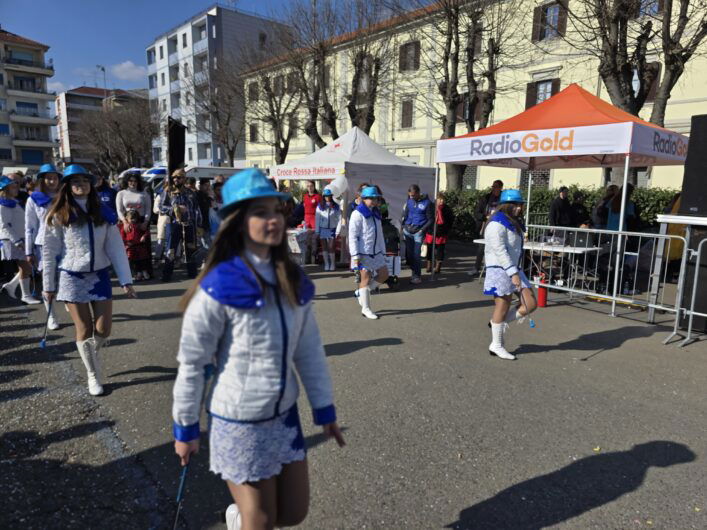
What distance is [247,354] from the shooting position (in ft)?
5.83

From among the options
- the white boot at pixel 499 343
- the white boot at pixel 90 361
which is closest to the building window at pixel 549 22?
the white boot at pixel 499 343

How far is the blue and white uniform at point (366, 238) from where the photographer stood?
22.0 ft

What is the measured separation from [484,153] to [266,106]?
876 inches

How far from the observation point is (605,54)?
10.6 metres

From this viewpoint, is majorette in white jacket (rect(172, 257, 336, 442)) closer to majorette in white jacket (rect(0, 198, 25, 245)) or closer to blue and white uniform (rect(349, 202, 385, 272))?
blue and white uniform (rect(349, 202, 385, 272))

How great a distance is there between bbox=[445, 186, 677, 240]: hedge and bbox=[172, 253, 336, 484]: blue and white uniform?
12.4 metres

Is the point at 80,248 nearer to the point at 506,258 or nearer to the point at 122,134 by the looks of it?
the point at 506,258

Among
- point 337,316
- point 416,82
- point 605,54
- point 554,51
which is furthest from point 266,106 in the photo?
point 337,316

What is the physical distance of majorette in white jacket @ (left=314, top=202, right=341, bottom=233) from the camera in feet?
35.9

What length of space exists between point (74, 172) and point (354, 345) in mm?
3368

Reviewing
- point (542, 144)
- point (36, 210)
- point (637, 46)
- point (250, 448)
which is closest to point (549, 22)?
point (637, 46)

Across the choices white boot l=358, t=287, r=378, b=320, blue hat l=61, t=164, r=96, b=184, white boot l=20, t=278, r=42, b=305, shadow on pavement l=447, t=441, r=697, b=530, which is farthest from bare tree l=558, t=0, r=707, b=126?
white boot l=20, t=278, r=42, b=305

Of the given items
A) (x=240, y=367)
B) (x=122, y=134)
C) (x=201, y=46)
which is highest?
(x=201, y=46)

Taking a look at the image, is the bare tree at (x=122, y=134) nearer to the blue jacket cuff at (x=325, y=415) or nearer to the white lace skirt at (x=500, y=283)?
the white lace skirt at (x=500, y=283)
